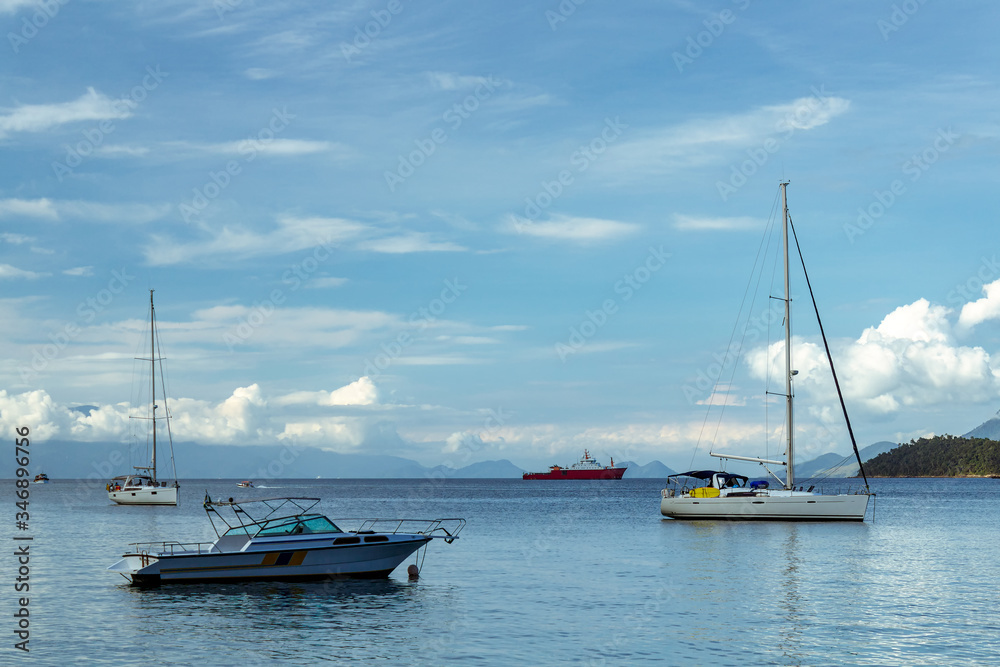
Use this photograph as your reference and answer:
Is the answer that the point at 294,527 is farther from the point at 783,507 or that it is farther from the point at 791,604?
the point at 783,507

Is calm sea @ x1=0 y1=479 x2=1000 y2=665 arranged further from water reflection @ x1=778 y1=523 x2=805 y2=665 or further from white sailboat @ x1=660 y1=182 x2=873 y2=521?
white sailboat @ x1=660 y1=182 x2=873 y2=521

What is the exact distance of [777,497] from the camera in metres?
67.7

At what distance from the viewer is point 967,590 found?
3688cm

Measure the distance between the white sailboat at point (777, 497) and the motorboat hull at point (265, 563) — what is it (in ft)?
113

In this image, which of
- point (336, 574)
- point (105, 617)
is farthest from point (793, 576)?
point (105, 617)

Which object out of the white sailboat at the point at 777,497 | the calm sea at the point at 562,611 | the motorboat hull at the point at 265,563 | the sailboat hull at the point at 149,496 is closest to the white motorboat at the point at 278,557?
the motorboat hull at the point at 265,563

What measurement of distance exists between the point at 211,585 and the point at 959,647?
26.5 m

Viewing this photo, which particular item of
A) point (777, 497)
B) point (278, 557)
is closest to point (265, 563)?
point (278, 557)

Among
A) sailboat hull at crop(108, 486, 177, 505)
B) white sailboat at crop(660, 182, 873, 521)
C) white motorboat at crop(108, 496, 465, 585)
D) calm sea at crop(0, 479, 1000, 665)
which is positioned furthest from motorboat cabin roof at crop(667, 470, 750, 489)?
sailboat hull at crop(108, 486, 177, 505)

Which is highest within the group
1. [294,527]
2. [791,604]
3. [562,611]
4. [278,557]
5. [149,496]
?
[294,527]

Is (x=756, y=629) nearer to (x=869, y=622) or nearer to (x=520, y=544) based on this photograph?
(x=869, y=622)

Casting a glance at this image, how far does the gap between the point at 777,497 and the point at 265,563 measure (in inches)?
1670

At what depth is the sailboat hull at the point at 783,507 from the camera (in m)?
67.7

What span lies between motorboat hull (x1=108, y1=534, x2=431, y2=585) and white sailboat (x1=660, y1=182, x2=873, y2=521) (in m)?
34.3
